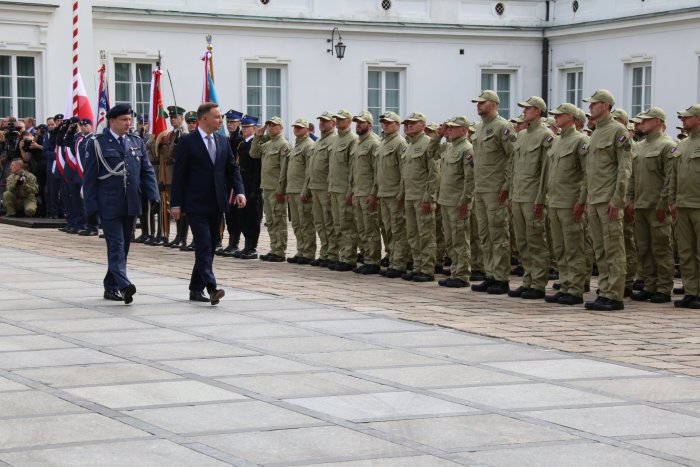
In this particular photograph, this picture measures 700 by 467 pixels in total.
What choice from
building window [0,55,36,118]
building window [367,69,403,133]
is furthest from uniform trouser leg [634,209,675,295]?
building window [367,69,403,133]

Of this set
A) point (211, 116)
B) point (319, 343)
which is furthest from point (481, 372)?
point (211, 116)

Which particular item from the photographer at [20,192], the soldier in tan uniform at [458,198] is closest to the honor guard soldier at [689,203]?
the soldier in tan uniform at [458,198]

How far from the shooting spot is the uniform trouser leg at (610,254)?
13.5 m

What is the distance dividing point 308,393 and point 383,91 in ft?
84.2

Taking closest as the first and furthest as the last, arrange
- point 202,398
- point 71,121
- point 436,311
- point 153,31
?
point 202,398 → point 436,311 → point 71,121 → point 153,31

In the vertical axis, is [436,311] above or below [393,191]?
below

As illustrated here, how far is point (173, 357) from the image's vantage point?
1026 centimetres

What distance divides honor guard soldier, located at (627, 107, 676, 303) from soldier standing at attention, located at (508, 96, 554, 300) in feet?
3.27

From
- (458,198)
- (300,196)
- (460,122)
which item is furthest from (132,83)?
(458,198)

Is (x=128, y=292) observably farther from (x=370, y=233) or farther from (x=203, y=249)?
(x=370, y=233)

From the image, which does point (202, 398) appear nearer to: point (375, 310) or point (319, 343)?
point (319, 343)

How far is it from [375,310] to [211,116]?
2486 mm

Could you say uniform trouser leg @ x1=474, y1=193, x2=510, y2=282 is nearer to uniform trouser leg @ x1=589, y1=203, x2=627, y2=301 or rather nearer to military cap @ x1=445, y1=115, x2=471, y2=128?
military cap @ x1=445, y1=115, x2=471, y2=128

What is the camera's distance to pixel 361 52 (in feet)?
110
